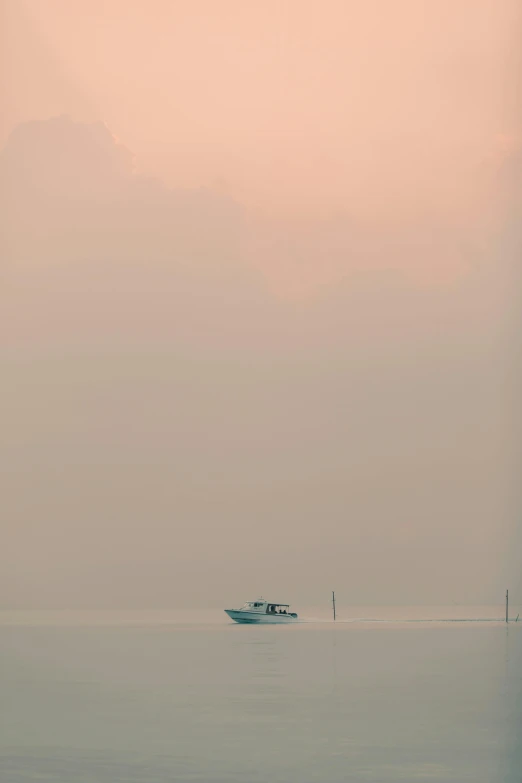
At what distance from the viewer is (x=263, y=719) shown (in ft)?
36.0

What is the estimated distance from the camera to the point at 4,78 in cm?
1405

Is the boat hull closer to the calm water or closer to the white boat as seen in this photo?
the white boat

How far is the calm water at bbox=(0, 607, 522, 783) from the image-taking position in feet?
27.5

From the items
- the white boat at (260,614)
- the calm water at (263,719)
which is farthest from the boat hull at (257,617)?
the calm water at (263,719)

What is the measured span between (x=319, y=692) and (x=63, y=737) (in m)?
4.61

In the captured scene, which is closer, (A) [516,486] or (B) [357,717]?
(B) [357,717]

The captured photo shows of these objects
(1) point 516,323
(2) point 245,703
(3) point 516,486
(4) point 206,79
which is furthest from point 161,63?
(2) point 245,703

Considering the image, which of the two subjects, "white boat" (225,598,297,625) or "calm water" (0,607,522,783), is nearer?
"calm water" (0,607,522,783)

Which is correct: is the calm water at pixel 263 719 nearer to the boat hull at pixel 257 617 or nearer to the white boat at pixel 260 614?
the white boat at pixel 260 614

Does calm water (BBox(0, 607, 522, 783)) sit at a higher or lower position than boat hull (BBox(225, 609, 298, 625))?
lower

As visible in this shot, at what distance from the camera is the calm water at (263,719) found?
8375mm

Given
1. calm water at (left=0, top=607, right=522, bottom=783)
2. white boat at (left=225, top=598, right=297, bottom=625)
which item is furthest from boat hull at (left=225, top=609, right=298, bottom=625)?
calm water at (left=0, top=607, right=522, bottom=783)

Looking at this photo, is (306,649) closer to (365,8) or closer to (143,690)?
(143,690)

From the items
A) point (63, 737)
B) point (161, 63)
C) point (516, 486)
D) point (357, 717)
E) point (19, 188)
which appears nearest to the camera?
point (63, 737)
